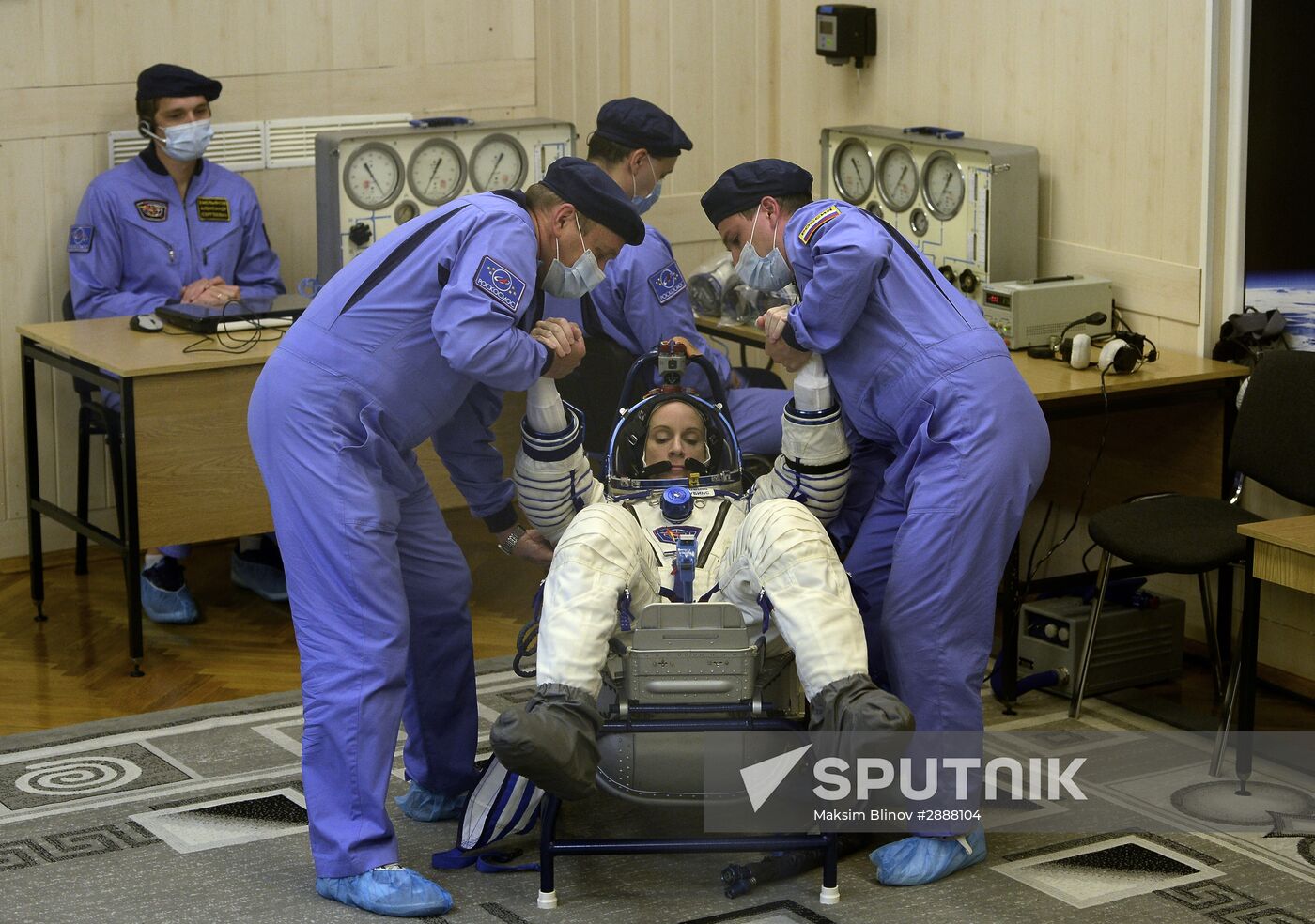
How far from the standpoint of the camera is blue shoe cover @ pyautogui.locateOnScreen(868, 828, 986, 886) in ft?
11.4

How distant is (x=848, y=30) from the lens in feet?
19.2

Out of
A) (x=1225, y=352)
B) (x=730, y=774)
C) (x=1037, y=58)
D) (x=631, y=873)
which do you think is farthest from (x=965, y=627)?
(x=1037, y=58)

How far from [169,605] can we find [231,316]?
895 millimetres

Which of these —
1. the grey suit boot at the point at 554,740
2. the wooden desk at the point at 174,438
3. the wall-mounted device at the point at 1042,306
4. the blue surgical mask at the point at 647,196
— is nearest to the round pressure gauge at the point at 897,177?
the wall-mounted device at the point at 1042,306

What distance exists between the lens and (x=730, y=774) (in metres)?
3.35

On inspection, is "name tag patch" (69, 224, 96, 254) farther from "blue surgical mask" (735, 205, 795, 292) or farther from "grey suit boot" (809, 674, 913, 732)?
"grey suit boot" (809, 674, 913, 732)

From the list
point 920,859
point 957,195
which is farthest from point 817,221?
point 957,195

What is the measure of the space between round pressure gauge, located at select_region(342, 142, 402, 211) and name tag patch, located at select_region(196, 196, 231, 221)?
0.58m

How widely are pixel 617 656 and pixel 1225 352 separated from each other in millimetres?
2125

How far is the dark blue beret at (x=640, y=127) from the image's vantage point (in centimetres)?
468

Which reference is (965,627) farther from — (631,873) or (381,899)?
(381,899)

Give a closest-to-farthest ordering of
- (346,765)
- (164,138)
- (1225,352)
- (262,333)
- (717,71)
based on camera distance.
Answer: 1. (346,765)
2. (1225,352)
3. (262,333)
4. (164,138)
5. (717,71)

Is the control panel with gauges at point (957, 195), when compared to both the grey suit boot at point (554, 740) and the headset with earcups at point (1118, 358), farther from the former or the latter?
the grey suit boot at point (554, 740)

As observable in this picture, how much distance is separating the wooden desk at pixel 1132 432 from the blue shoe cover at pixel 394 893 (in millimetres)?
1792
